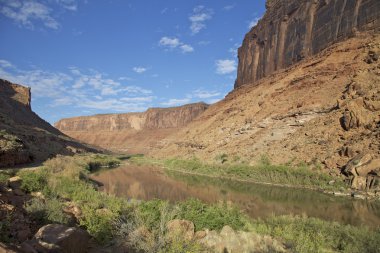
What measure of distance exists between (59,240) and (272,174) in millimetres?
23107

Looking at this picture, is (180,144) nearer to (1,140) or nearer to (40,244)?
(1,140)

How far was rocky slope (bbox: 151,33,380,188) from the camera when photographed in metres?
24.3

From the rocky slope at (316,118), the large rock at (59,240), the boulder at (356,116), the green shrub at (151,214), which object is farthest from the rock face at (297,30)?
the large rock at (59,240)

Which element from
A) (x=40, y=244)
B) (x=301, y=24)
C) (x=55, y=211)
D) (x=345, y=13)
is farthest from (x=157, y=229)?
(x=301, y=24)

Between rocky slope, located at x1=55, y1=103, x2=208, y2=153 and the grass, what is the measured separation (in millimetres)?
82828

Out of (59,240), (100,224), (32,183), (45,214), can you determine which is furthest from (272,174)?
(59,240)

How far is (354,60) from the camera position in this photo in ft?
121

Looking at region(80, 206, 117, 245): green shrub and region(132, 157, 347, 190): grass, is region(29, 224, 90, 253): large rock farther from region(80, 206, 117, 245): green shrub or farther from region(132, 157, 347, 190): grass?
region(132, 157, 347, 190): grass

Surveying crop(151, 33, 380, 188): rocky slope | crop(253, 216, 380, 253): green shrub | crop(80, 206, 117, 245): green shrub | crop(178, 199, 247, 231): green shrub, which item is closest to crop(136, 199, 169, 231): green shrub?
crop(178, 199, 247, 231): green shrub

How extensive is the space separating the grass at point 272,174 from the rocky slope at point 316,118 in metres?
0.88

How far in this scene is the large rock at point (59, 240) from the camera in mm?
5840

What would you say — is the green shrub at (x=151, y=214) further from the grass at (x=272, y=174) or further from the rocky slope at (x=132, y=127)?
the rocky slope at (x=132, y=127)

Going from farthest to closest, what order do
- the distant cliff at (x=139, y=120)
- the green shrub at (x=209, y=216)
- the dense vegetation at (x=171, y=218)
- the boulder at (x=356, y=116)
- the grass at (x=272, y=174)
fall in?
the distant cliff at (x=139, y=120), the boulder at (x=356, y=116), the grass at (x=272, y=174), the green shrub at (x=209, y=216), the dense vegetation at (x=171, y=218)

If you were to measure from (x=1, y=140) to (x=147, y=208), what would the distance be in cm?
1887
